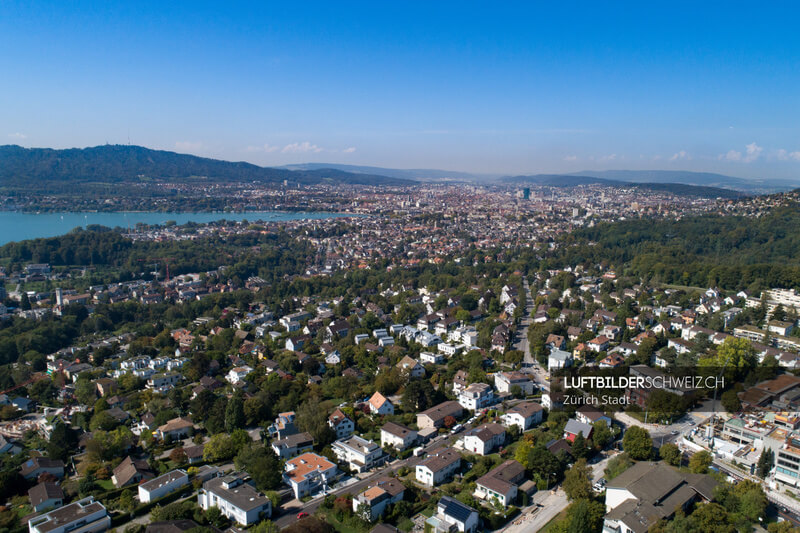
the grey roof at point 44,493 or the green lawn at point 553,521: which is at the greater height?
the green lawn at point 553,521

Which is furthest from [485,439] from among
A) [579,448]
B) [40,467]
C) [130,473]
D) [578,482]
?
[40,467]

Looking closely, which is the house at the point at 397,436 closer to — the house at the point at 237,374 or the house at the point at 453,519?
the house at the point at 453,519

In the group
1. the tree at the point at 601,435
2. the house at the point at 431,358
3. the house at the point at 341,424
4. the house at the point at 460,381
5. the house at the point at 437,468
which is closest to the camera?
the house at the point at 437,468

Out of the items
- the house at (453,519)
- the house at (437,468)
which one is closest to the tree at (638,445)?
the house at (437,468)

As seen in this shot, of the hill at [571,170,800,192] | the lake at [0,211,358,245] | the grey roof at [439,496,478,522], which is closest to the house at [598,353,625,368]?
the grey roof at [439,496,478,522]

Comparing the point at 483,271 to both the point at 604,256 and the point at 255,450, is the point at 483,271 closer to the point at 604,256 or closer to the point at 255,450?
the point at 604,256

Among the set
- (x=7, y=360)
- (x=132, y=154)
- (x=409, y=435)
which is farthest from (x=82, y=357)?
(x=132, y=154)

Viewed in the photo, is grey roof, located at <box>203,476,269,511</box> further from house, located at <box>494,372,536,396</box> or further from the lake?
the lake
